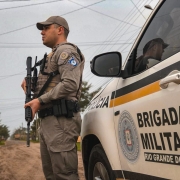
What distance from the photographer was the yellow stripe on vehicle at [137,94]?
6.84 feet

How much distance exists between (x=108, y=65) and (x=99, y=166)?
0.95 m

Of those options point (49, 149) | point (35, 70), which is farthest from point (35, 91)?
point (49, 149)

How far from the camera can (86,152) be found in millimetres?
3439

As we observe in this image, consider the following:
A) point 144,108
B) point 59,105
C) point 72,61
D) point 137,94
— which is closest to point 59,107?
point 59,105

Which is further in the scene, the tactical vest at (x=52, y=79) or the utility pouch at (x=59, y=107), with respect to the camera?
the tactical vest at (x=52, y=79)

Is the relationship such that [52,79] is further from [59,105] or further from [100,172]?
[100,172]

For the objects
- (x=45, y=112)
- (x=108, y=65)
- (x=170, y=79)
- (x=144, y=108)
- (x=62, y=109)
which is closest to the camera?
(x=170, y=79)

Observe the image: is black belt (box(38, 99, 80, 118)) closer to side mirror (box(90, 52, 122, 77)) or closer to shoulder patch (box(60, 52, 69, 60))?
shoulder patch (box(60, 52, 69, 60))

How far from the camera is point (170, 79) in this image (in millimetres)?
1893

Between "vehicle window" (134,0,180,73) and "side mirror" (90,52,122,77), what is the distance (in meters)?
0.14

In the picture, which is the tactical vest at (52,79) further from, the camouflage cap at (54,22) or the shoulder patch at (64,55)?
the camouflage cap at (54,22)

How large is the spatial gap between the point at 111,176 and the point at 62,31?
157cm

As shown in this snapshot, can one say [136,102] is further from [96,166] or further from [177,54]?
[96,166]

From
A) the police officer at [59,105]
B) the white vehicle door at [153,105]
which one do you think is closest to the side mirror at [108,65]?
the white vehicle door at [153,105]
